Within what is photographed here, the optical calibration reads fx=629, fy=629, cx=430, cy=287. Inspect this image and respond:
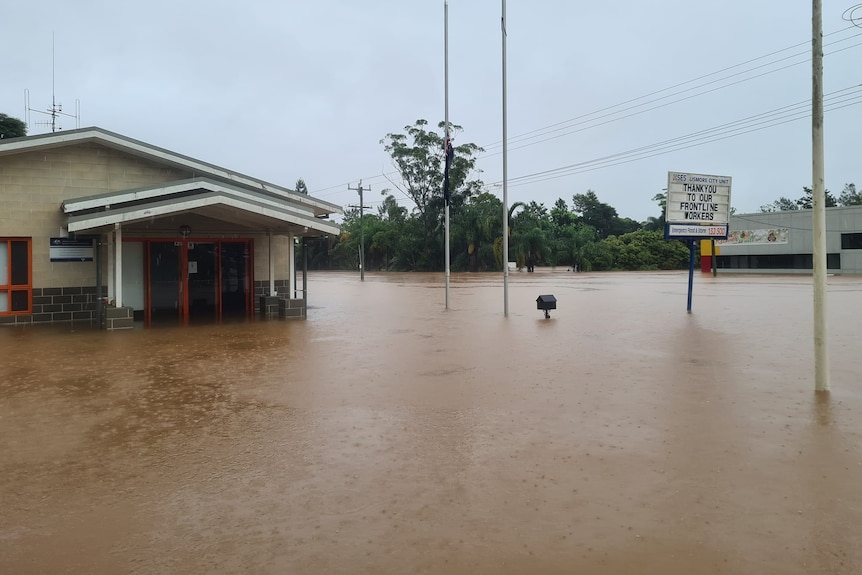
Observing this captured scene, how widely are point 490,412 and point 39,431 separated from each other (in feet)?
15.7

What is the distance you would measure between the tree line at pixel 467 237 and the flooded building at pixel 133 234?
1765 inches

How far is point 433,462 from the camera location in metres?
5.52

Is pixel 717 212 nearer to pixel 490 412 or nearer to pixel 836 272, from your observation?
pixel 490 412

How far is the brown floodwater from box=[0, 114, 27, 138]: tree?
4333cm

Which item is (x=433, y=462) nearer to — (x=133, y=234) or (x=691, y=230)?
(x=133, y=234)

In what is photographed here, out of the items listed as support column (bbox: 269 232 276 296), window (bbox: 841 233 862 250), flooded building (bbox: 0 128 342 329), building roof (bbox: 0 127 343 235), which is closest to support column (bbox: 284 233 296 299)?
flooded building (bbox: 0 128 342 329)

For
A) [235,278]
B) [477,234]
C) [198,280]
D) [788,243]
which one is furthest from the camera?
[477,234]

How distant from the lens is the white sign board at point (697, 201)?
19.4 metres

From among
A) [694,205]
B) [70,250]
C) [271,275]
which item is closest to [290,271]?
[271,275]

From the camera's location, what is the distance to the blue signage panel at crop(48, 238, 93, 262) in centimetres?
1705

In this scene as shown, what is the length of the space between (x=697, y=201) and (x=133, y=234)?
17023mm

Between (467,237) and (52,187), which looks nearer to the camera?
(52,187)

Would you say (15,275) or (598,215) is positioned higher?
(598,215)

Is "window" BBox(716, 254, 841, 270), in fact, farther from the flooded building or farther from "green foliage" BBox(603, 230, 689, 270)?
the flooded building
